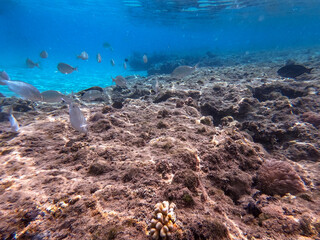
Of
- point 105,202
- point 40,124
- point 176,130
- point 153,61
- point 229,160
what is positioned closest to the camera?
point 105,202

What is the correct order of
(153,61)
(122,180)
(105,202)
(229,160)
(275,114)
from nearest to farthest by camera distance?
(105,202) < (122,180) < (229,160) < (275,114) < (153,61)

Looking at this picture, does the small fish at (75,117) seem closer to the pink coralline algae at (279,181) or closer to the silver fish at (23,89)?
the silver fish at (23,89)

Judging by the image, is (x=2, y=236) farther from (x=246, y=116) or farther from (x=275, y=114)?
(x=275, y=114)

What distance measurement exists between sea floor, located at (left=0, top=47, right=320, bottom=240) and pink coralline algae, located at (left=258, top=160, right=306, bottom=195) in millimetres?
17

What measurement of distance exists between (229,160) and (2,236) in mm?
3471

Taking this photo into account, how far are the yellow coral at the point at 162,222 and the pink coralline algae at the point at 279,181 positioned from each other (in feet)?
6.82

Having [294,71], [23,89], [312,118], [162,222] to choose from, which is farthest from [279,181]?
[294,71]

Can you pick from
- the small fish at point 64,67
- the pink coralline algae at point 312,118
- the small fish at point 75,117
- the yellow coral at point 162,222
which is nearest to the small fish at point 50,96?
the small fish at point 64,67

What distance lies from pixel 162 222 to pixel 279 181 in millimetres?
2453

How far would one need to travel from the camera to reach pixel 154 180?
7.68ft

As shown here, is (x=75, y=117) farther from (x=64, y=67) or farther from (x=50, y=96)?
(x=64, y=67)

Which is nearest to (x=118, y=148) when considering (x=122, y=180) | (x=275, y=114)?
(x=122, y=180)

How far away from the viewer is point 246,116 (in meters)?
5.91

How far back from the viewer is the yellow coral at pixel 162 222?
1627mm
